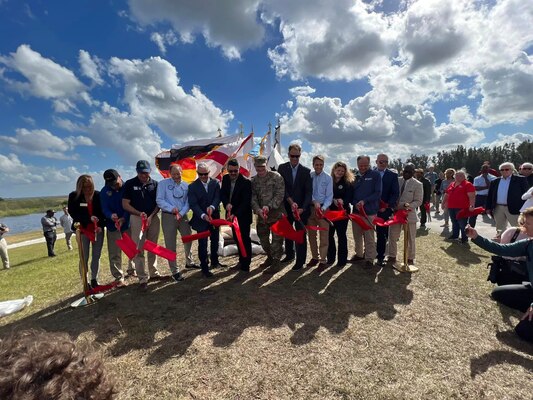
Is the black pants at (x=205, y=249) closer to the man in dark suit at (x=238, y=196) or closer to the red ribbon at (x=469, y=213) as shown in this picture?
the man in dark suit at (x=238, y=196)

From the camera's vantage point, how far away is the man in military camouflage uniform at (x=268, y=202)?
20.9 ft

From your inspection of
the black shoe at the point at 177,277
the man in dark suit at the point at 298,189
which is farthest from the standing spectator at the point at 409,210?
the black shoe at the point at 177,277

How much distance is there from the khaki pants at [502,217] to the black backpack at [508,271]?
3.32m

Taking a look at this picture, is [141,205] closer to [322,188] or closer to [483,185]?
[322,188]

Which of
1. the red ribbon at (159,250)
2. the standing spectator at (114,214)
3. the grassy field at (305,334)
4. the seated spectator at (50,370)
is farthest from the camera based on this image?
the standing spectator at (114,214)

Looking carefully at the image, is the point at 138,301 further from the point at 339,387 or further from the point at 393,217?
the point at 393,217

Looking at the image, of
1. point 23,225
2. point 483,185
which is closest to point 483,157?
point 483,185

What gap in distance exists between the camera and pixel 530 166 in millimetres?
7945

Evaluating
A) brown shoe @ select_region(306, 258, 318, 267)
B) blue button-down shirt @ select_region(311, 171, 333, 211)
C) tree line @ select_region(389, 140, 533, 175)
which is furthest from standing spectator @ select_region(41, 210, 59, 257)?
tree line @ select_region(389, 140, 533, 175)

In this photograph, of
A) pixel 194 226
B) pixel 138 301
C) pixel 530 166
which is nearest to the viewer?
pixel 138 301

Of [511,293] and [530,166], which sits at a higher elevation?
[530,166]

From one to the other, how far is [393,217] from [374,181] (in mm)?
970

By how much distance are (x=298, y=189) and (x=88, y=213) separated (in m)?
4.31

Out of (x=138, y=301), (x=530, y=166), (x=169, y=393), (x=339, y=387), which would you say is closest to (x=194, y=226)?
(x=138, y=301)
